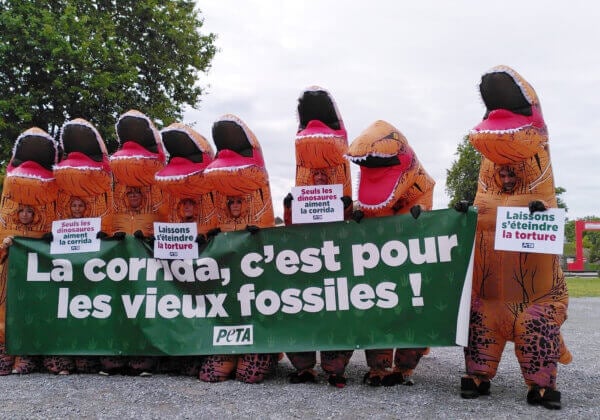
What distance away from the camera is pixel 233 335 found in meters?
5.04

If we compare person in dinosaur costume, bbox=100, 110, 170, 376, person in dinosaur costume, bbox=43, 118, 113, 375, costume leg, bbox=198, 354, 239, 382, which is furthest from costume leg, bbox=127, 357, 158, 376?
costume leg, bbox=198, 354, 239, 382

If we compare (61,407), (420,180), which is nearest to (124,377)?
(61,407)

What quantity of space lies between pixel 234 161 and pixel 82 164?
1650mm

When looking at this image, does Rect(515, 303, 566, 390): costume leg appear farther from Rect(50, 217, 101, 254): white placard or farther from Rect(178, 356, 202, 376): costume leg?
Rect(50, 217, 101, 254): white placard

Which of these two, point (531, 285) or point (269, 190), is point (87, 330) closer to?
point (269, 190)

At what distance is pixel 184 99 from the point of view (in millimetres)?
15648

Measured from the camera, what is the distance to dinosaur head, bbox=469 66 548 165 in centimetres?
416

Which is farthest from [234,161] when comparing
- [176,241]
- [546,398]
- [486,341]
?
[546,398]

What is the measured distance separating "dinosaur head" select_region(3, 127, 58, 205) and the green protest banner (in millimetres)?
477

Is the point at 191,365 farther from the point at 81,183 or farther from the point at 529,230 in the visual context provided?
the point at 529,230

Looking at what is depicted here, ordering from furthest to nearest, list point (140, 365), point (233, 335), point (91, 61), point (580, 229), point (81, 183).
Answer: point (580, 229) → point (91, 61) → point (81, 183) → point (140, 365) → point (233, 335)

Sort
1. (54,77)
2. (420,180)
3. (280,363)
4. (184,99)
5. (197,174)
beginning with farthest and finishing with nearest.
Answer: (184,99) → (54,77) → (280,363) → (197,174) → (420,180)

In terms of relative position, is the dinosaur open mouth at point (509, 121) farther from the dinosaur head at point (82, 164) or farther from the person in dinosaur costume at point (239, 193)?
the dinosaur head at point (82, 164)

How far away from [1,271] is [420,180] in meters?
Answer: 4.43
